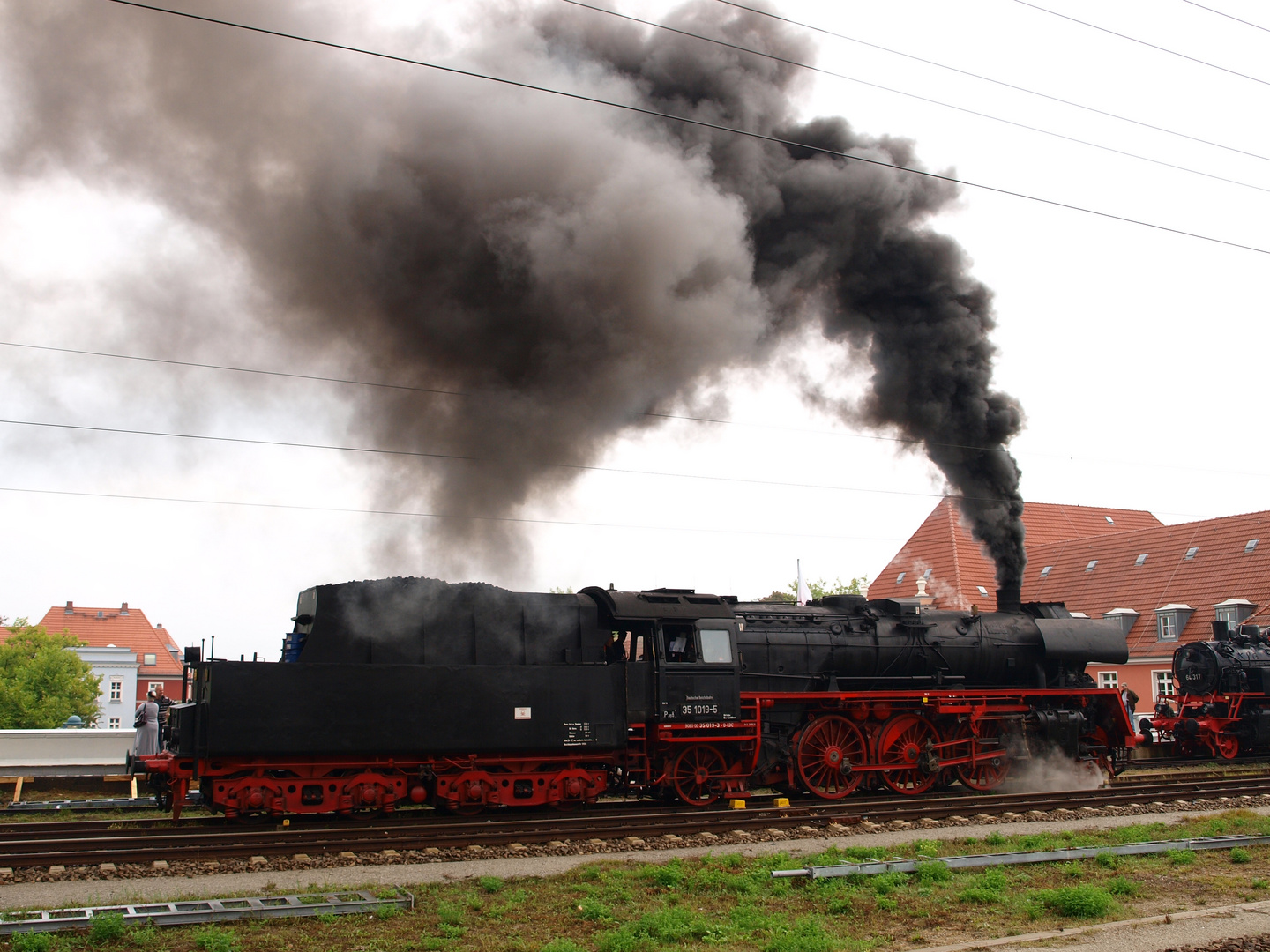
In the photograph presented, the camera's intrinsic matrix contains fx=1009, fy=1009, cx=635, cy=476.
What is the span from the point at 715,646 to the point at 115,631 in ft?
225

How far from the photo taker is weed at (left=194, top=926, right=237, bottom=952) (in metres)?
6.39

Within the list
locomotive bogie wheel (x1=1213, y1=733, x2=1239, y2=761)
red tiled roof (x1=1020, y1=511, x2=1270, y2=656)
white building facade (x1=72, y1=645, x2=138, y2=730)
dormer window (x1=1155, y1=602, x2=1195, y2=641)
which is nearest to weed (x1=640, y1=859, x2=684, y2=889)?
locomotive bogie wheel (x1=1213, y1=733, x2=1239, y2=761)

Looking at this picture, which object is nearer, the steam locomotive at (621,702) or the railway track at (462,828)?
the railway track at (462,828)

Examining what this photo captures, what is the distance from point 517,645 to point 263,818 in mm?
3706

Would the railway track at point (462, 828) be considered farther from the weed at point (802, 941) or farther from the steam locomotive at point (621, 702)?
the weed at point (802, 941)

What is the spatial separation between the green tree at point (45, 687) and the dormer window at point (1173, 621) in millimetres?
54902

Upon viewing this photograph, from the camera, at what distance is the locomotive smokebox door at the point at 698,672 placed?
43.5 feet

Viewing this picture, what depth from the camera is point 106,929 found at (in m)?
6.61

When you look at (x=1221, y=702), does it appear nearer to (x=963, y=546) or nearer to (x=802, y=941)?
(x=963, y=546)

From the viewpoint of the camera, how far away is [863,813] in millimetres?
12242

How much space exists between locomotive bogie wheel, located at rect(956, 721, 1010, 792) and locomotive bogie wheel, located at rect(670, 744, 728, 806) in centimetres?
427

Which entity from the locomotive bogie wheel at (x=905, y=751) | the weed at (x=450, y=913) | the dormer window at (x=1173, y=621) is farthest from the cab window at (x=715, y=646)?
the dormer window at (x=1173, y=621)

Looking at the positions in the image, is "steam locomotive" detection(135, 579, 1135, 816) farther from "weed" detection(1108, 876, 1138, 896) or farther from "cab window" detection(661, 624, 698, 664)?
"weed" detection(1108, 876, 1138, 896)

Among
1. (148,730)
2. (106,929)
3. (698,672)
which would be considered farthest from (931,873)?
(148,730)
